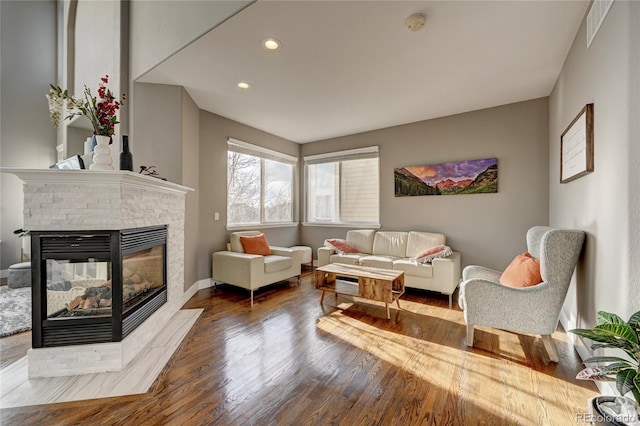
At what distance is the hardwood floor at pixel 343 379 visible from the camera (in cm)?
151

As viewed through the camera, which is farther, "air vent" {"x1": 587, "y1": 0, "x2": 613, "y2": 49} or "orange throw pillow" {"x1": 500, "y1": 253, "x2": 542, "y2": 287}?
"orange throw pillow" {"x1": 500, "y1": 253, "x2": 542, "y2": 287}

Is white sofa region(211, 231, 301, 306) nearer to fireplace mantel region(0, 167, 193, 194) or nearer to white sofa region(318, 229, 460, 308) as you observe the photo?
white sofa region(318, 229, 460, 308)

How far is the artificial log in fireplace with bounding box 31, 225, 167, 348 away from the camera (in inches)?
73.7

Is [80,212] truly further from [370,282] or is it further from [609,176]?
[609,176]

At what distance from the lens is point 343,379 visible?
1842 millimetres

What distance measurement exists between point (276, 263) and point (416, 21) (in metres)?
3.14

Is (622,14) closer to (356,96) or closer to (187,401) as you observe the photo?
(356,96)

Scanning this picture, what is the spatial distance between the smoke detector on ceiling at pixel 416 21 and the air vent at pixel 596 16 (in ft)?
3.54

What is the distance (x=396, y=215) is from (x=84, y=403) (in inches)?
167

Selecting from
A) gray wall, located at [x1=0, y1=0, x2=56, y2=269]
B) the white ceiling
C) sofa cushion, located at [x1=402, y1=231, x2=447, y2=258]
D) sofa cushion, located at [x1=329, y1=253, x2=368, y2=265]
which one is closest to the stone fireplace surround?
the white ceiling

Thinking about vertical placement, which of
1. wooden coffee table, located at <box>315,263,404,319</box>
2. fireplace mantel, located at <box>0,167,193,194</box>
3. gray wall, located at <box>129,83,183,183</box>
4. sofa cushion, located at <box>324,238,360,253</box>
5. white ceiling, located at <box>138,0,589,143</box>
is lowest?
wooden coffee table, located at <box>315,263,404,319</box>

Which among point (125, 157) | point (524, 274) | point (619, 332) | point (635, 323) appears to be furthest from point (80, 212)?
point (524, 274)

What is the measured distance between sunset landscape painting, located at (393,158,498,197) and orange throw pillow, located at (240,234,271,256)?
7.90 feet

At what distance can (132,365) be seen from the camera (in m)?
2.01
